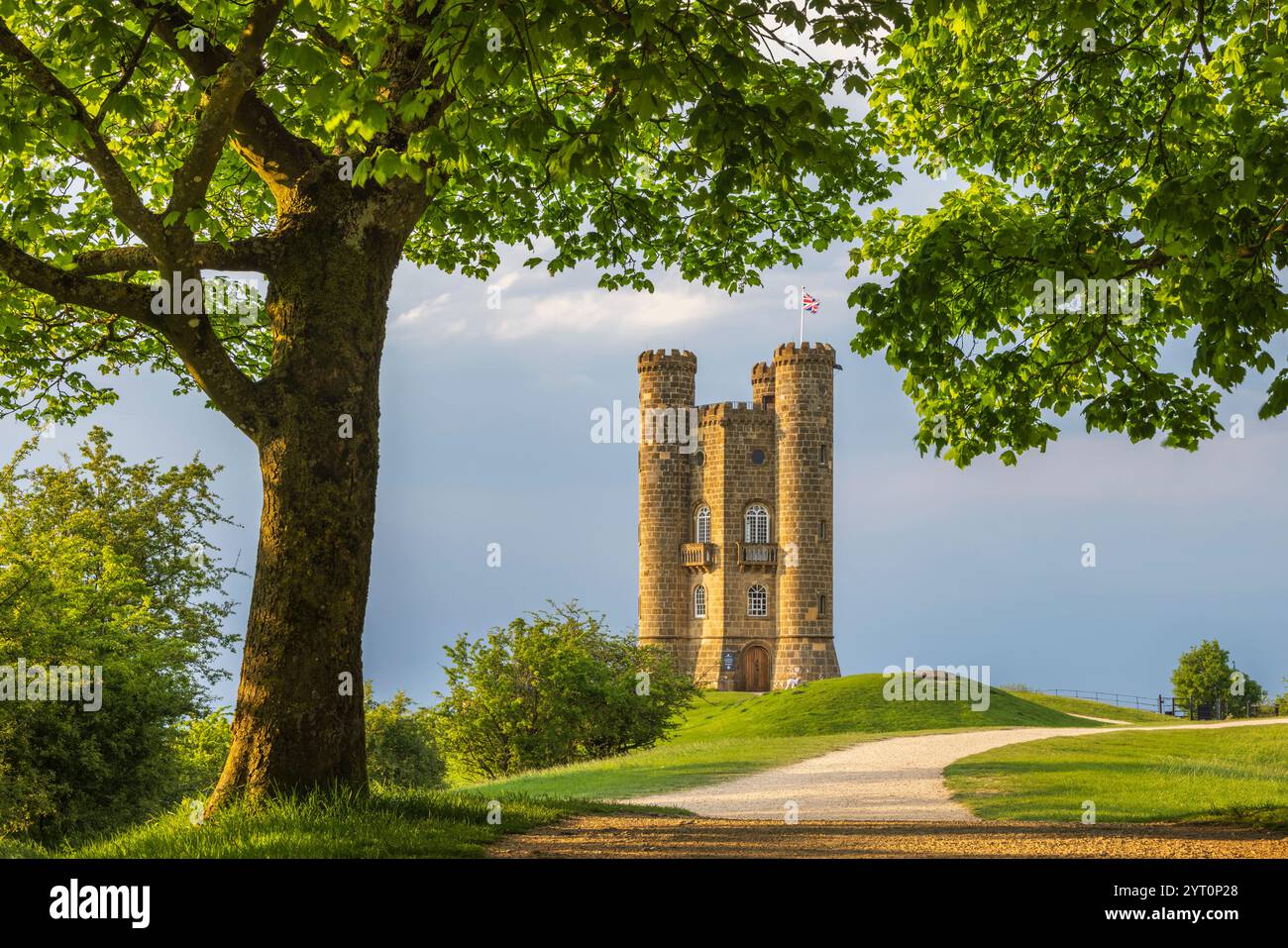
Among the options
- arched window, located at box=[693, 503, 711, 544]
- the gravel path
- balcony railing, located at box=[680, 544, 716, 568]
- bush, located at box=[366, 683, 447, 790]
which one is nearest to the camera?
the gravel path

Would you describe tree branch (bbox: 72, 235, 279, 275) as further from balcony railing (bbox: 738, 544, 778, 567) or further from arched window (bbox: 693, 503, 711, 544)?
arched window (bbox: 693, 503, 711, 544)

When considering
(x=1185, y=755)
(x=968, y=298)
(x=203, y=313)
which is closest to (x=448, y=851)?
(x=203, y=313)

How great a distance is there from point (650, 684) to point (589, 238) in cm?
1739

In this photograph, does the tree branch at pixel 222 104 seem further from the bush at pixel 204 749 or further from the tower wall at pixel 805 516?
the tower wall at pixel 805 516

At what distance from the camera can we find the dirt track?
952 cm

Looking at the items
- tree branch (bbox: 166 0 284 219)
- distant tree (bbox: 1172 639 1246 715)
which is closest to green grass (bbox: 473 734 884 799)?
tree branch (bbox: 166 0 284 219)

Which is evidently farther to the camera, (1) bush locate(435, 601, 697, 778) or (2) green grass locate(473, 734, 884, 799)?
(1) bush locate(435, 601, 697, 778)

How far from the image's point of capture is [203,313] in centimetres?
1080

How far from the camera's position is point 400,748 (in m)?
34.5

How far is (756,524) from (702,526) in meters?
2.95

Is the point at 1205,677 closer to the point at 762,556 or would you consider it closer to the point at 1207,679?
the point at 1207,679

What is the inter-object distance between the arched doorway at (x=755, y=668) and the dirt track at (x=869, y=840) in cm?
4518

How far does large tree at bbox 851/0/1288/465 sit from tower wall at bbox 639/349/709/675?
42.0 m
